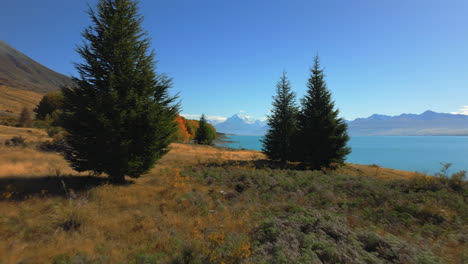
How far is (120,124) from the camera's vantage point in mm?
10070

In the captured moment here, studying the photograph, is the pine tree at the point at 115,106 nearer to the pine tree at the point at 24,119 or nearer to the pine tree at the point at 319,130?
the pine tree at the point at 319,130

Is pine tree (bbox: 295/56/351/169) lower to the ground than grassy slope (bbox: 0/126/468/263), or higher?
higher

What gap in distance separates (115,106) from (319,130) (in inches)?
781

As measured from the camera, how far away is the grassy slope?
4965 mm

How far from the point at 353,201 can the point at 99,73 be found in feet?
49.5

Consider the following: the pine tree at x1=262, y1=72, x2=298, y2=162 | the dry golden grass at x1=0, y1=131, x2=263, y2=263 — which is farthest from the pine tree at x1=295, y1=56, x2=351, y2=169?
the dry golden grass at x1=0, y1=131, x2=263, y2=263

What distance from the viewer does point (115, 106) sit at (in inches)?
392

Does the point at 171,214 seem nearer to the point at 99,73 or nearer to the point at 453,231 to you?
the point at 99,73

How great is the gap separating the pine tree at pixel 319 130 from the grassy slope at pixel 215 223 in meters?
9.23

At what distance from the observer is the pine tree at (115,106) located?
9953 mm

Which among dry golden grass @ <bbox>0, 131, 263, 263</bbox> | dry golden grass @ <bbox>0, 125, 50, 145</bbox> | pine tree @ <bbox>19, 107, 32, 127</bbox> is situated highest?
pine tree @ <bbox>19, 107, 32, 127</bbox>

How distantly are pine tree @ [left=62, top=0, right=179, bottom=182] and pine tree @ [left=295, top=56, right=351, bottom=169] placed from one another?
1680cm

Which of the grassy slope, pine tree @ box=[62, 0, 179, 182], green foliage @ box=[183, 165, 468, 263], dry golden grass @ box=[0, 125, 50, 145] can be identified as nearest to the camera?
the grassy slope

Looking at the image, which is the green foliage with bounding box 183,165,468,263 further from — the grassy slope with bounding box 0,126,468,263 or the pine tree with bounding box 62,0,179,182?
the pine tree with bounding box 62,0,179,182
